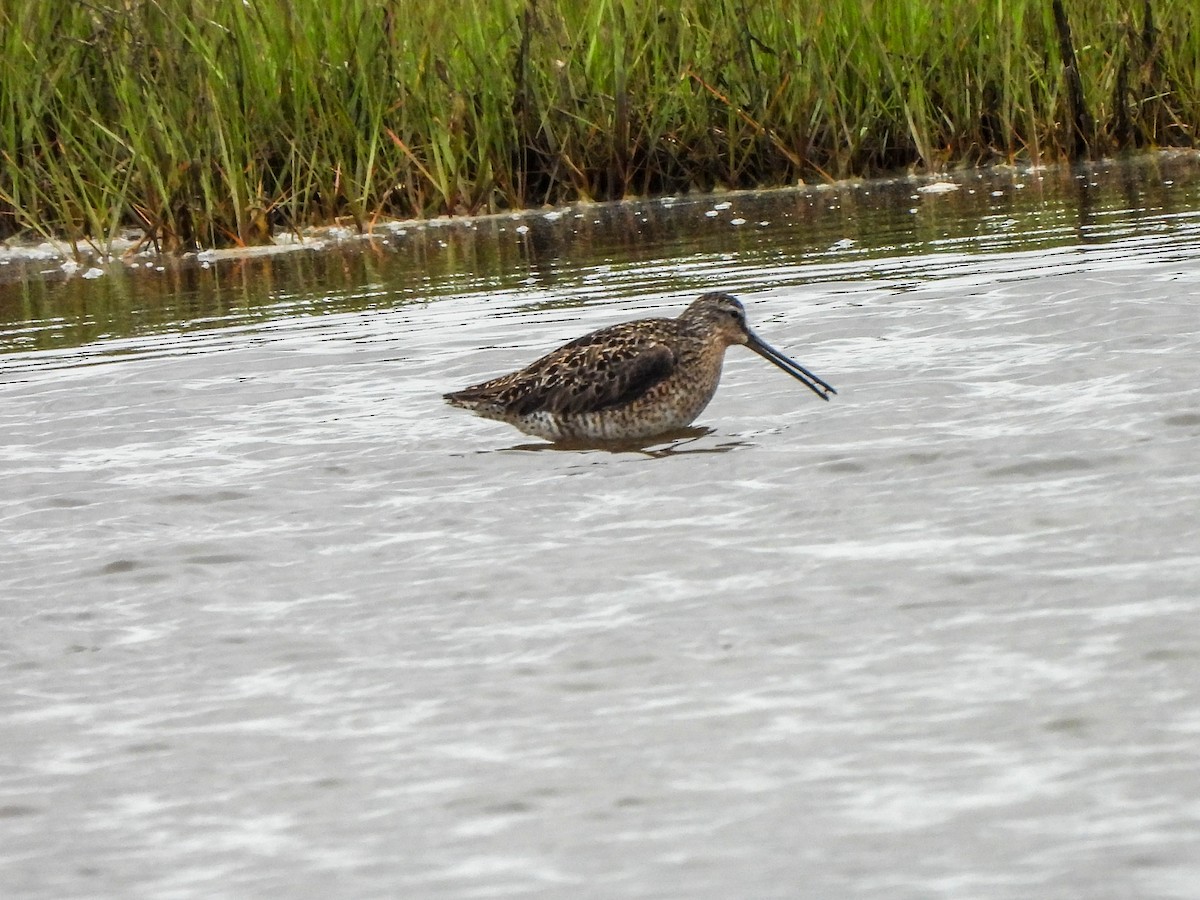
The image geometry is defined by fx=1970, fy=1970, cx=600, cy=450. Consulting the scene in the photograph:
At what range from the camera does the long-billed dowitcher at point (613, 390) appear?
763 centimetres

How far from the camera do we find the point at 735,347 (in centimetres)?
995

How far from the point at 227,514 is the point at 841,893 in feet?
11.5

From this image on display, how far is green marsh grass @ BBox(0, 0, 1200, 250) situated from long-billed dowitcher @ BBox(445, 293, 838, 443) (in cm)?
514

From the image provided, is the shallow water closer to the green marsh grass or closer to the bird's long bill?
the bird's long bill

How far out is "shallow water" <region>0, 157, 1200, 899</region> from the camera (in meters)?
3.63

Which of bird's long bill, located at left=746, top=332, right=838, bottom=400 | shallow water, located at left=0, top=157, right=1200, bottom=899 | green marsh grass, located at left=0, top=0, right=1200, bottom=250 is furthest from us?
green marsh grass, located at left=0, top=0, right=1200, bottom=250

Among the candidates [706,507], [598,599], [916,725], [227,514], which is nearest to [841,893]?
[916,725]

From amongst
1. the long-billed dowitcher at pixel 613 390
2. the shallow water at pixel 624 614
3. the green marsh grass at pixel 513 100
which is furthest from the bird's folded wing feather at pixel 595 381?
the green marsh grass at pixel 513 100

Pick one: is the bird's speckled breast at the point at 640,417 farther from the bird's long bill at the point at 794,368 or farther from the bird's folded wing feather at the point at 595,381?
the bird's long bill at the point at 794,368

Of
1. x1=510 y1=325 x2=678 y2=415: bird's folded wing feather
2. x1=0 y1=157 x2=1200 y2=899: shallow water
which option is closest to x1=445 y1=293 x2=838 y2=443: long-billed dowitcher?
x1=510 y1=325 x2=678 y2=415: bird's folded wing feather

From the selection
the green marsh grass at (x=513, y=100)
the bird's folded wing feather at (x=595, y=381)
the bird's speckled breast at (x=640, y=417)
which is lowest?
the bird's speckled breast at (x=640, y=417)

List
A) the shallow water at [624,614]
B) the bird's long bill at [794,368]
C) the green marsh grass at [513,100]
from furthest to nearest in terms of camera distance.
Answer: the green marsh grass at [513,100], the bird's long bill at [794,368], the shallow water at [624,614]

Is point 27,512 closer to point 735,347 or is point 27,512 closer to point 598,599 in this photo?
point 598,599

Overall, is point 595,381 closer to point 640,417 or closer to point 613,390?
point 613,390
